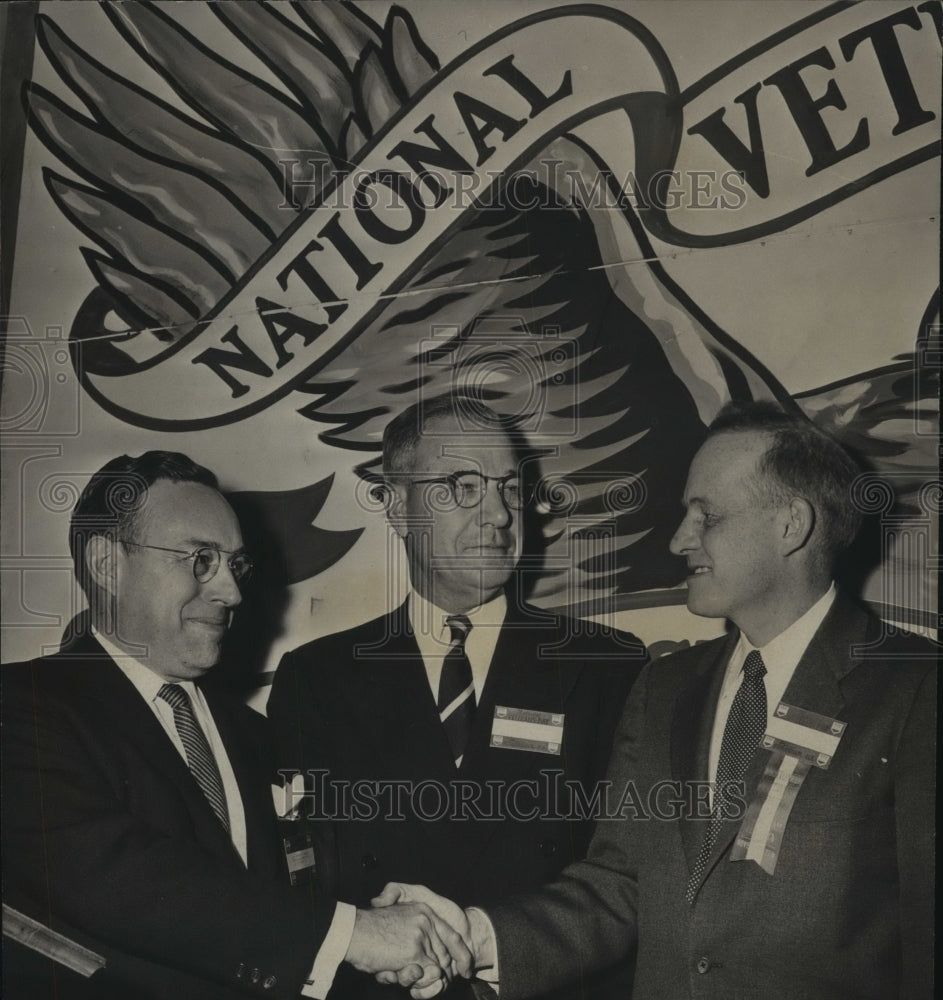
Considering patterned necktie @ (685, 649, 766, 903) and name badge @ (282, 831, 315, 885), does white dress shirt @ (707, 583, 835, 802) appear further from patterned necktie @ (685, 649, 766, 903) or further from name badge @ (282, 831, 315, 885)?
name badge @ (282, 831, 315, 885)

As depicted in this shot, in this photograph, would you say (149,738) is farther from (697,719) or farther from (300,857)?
(697,719)

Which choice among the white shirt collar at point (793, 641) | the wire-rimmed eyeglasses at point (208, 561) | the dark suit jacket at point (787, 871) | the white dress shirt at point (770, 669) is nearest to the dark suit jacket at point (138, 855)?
the wire-rimmed eyeglasses at point (208, 561)

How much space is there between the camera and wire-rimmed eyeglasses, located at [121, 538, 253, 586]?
2.62 m

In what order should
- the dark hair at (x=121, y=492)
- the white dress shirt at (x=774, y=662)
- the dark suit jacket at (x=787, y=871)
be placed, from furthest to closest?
the dark hair at (x=121, y=492), the white dress shirt at (x=774, y=662), the dark suit jacket at (x=787, y=871)

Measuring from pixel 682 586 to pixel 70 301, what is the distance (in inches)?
58.9

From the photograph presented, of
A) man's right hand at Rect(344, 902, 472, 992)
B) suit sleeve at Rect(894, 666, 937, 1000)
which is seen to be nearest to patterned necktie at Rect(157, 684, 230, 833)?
man's right hand at Rect(344, 902, 472, 992)

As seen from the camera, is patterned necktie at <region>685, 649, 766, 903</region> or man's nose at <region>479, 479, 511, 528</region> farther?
man's nose at <region>479, 479, 511, 528</region>

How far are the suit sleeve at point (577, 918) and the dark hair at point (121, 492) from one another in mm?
1094

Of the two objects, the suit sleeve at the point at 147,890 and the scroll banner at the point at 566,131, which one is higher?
the scroll banner at the point at 566,131

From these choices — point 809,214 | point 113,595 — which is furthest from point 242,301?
point 809,214

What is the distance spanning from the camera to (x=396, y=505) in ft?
8.76

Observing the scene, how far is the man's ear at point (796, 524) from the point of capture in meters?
2.59

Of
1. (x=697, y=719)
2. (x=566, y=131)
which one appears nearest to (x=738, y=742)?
(x=697, y=719)

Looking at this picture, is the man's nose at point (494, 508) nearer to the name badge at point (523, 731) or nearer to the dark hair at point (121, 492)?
the name badge at point (523, 731)
